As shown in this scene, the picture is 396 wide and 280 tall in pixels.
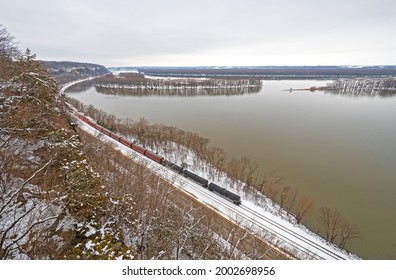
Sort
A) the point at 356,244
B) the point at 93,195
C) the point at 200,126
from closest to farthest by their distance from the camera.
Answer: the point at 93,195, the point at 356,244, the point at 200,126

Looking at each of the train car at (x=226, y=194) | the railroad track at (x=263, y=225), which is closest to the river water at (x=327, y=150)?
the railroad track at (x=263, y=225)

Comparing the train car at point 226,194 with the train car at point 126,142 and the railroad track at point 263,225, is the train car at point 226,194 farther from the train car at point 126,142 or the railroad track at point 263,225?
the train car at point 126,142

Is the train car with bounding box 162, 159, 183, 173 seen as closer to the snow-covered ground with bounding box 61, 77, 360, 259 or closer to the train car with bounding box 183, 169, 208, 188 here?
the snow-covered ground with bounding box 61, 77, 360, 259

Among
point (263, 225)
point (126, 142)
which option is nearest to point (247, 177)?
point (263, 225)

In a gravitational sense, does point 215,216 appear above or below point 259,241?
below

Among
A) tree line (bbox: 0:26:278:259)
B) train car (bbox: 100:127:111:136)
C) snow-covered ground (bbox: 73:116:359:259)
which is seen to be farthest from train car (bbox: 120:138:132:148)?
tree line (bbox: 0:26:278:259)

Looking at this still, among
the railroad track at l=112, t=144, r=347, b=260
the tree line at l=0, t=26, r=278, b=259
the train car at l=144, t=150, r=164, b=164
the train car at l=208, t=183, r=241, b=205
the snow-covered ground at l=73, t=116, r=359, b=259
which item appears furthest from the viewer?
the train car at l=144, t=150, r=164, b=164
